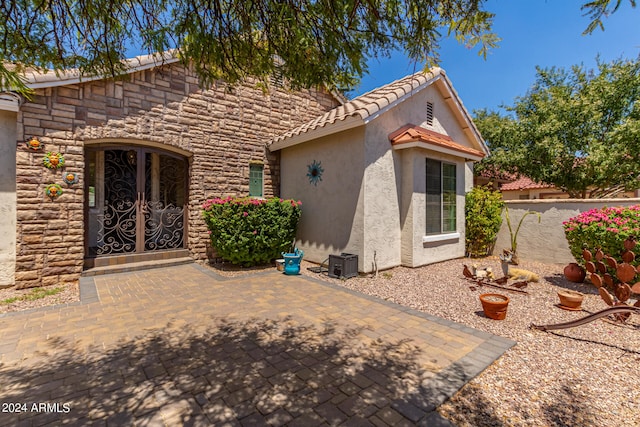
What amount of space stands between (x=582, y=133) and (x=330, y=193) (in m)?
14.1

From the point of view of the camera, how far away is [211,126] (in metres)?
9.66

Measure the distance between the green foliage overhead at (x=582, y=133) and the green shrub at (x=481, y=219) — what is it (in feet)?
20.8

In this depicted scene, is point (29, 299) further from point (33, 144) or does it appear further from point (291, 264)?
point (291, 264)

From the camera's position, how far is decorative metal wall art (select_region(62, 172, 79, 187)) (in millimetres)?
7270

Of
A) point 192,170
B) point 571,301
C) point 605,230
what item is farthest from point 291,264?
point 605,230

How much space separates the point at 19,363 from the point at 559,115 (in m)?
20.3

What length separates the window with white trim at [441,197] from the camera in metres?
9.37

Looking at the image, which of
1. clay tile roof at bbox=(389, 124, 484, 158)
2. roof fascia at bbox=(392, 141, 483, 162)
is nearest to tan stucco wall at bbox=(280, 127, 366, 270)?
clay tile roof at bbox=(389, 124, 484, 158)

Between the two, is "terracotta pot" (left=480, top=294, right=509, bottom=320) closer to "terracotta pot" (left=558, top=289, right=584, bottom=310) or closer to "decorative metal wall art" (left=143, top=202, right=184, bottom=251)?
"terracotta pot" (left=558, top=289, right=584, bottom=310)

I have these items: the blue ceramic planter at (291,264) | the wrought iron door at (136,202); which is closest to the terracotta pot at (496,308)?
the blue ceramic planter at (291,264)

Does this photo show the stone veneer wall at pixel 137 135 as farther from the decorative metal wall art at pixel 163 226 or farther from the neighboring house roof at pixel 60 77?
the decorative metal wall art at pixel 163 226

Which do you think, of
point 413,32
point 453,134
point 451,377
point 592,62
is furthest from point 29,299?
point 592,62

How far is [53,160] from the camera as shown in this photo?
706 cm

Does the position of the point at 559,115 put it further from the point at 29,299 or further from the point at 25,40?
the point at 29,299
